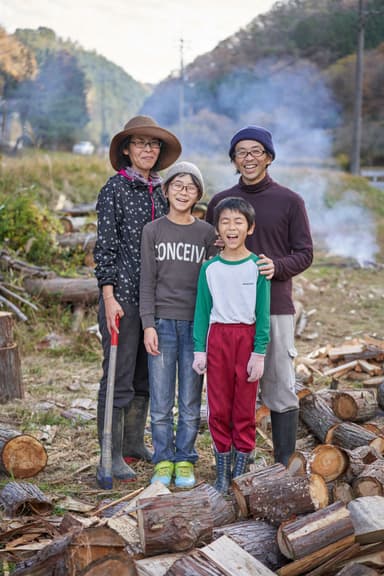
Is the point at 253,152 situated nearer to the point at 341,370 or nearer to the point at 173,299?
the point at 173,299

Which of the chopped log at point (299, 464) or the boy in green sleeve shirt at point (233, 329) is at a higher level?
the boy in green sleeve shirt at point (233, 329)

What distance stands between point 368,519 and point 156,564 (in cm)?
97

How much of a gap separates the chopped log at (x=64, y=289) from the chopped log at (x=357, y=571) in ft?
19.2

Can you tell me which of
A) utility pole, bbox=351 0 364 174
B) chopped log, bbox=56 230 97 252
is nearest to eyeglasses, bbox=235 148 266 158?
chopped log, bbox=56 230 97 252

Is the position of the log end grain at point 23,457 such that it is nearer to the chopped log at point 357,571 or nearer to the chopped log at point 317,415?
the chopped log at point 317,415

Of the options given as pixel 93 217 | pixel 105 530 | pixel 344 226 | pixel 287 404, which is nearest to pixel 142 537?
pixel 105 530

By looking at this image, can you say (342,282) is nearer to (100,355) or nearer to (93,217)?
(93,217)

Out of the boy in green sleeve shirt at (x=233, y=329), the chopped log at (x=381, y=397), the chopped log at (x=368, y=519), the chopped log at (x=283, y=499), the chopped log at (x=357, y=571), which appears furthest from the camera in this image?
the chopped log at (x=381, y=397)

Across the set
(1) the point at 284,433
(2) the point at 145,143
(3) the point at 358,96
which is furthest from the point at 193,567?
(3) the point at 358,96

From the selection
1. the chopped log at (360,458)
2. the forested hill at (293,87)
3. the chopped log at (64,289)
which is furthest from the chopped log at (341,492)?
the forested hill at (293,87)

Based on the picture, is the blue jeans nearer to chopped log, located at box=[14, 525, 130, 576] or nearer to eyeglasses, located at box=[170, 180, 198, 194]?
eyeglasses, located at box=[170, 180, 198, 194]

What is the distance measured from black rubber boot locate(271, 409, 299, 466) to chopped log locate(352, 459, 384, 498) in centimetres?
69

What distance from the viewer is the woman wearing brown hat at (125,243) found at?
12.7 ft

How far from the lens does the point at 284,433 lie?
13.0ft
